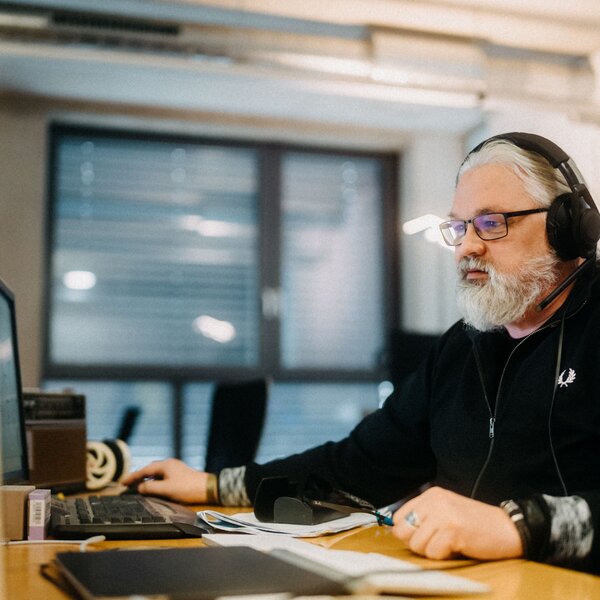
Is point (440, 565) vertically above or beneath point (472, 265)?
beneath

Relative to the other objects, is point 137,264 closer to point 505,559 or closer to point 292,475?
point 292,475

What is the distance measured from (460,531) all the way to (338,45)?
3.30m

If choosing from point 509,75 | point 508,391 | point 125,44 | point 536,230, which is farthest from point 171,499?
point 509,75

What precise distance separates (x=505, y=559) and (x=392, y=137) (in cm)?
476

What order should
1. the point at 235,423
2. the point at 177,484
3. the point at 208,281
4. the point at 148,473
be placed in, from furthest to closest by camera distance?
the point at 208,281
the point at 235,423
the point at 148,473
the point at 177,484

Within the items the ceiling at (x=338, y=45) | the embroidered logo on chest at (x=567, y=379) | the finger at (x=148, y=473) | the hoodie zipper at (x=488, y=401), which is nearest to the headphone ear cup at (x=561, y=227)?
the hoodie zipper at (x=488, y=401)

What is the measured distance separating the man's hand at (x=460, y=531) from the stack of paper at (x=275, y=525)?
0.77 feet

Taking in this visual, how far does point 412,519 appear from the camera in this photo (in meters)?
1.06

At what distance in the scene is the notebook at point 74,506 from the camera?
121cm

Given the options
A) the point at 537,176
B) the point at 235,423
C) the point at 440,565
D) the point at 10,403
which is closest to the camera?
the point at 440,565

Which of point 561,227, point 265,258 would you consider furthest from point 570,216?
point 265,258

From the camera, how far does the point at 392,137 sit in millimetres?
5508

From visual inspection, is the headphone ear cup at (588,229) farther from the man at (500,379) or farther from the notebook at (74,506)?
the notebook at (74,506)

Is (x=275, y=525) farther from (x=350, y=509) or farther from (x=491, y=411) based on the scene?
(x=491, y=411)
